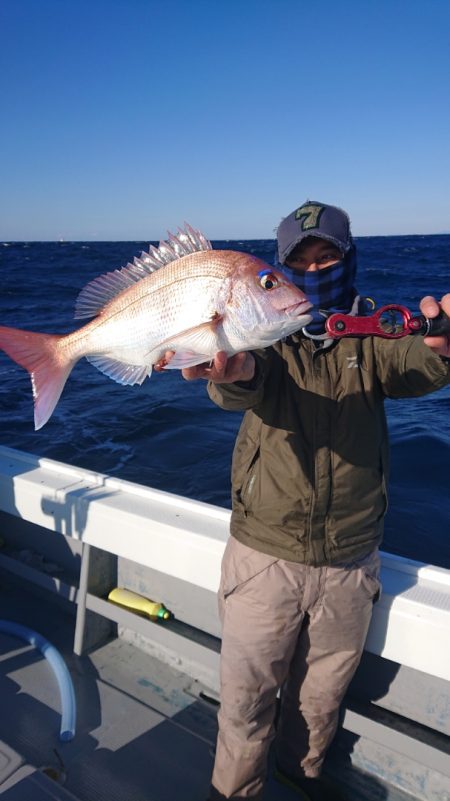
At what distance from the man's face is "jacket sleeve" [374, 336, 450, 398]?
0.42 meters

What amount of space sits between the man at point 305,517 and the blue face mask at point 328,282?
0.02 metres


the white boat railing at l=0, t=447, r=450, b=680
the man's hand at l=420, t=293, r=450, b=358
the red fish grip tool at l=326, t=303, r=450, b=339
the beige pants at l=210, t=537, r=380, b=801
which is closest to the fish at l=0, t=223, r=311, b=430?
the red fish grip tool at l=326, t=303, r=450, b=339

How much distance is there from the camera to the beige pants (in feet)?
7.25

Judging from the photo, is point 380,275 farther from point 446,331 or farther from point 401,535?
point 446,331

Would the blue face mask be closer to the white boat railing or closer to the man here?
the man

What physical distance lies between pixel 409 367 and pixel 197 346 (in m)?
0.80

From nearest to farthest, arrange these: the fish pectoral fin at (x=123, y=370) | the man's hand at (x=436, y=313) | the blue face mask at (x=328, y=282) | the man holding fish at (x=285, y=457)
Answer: the man's hand at (x=436, y=313), the man holding fish at (x=285, y=457), the fish pectoral fin at (x=123, y=370), the blue face mask at (x=328, y=282)

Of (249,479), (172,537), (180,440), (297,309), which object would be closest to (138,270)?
(297,309)

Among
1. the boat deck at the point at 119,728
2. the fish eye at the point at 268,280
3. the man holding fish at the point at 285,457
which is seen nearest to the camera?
the fish eye at the point at 268,280

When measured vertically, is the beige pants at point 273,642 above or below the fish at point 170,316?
below

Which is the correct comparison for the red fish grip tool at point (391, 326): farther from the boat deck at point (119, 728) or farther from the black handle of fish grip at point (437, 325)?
the boat deck at point (119, 728)

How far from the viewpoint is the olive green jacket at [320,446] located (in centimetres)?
218

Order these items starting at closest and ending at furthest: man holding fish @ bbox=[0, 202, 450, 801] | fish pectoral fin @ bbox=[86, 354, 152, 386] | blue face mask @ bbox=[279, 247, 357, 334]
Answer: man holding fish @ bbox=[0, 202, 450, 801], fish pectoral fin @ bbox=[86, 354, 152, 386], blue face mask @ bbox=[279, 247, 357, 334]

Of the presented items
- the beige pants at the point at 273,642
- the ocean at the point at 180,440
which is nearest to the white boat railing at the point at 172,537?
the beige pants at the point at 273,642
